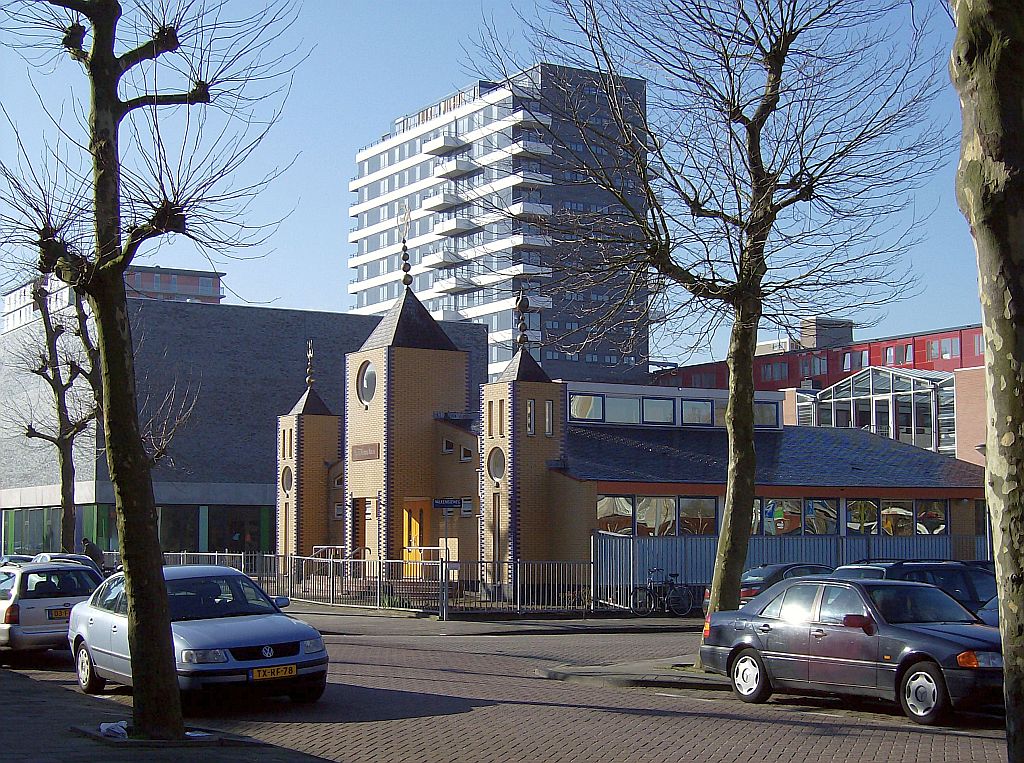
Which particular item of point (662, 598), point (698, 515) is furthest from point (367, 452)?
point (662, 598)

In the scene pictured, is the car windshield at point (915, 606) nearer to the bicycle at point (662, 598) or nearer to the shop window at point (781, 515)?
the bicycle at point (662, 598)

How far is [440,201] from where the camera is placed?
97125mm

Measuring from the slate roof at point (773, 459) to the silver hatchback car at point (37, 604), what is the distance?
16.5m

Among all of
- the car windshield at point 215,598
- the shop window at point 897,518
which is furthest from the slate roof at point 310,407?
the car windshield at point 215,598

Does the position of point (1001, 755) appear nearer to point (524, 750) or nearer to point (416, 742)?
point (524, 750)

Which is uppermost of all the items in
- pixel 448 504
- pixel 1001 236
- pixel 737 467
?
pixel 1001 236

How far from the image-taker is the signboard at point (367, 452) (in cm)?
3803

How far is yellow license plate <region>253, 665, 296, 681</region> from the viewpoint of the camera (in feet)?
45.6

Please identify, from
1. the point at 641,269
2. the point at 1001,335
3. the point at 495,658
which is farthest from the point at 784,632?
the point at 1001,335

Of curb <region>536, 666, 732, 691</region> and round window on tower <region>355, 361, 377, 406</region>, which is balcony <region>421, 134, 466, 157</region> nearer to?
round window on tower <region>355, 361, 377, 406</region>

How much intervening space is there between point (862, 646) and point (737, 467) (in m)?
4.29

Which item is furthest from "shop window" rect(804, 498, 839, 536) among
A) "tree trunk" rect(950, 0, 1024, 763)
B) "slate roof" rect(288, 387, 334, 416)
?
"tree trunk" rect(950, 0, 1024, 763)

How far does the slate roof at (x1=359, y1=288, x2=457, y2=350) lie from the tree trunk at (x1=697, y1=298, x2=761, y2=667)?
68.8 ft

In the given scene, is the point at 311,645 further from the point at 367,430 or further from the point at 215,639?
the point at 367,430
